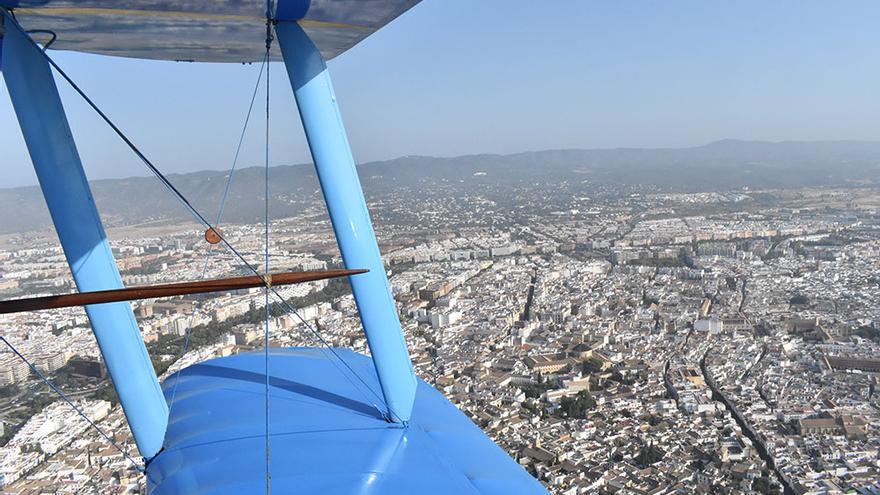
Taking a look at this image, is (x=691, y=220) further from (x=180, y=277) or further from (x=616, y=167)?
(x=616, y=167)

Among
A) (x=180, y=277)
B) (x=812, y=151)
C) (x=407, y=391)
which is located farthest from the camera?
(x=812, y=151)

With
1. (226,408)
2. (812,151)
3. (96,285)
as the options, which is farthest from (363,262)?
Answer: (812,151)

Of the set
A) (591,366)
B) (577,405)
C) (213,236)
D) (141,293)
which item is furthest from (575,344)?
(141,293)

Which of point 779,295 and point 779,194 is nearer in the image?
point 779,295

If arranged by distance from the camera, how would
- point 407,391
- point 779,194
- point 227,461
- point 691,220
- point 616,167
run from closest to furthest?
point 227,461 → point 407,391 → point 691,220 → point 779,194 → point 616,167

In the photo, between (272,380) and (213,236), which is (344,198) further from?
(272,380)

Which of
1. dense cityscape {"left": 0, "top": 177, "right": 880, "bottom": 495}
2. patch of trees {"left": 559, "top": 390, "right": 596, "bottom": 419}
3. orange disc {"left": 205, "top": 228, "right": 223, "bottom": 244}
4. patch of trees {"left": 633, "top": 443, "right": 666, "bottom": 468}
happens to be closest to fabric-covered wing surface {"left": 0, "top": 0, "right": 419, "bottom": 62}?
orange disc {"left": 205, "top": 228, "right": 223, "bottom": 244}

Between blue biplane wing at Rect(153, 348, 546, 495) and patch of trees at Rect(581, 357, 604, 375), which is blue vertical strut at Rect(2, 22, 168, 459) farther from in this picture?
patch of trees at Rect(581, 357, 604, 375)
